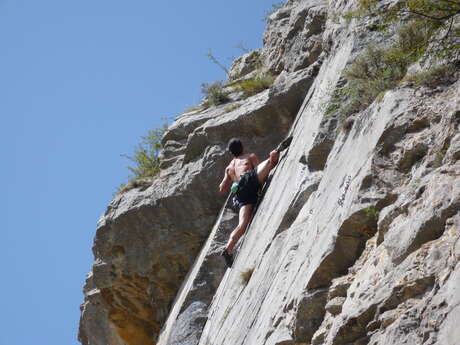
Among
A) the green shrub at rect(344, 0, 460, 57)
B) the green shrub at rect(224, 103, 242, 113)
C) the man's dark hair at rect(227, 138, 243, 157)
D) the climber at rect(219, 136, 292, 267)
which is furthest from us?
the green shrub at rect(224, 103, 242, 113)

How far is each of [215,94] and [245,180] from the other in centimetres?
351

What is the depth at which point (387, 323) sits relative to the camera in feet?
19.2

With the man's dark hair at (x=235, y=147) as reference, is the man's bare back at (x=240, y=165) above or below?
below

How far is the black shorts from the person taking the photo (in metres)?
12.2

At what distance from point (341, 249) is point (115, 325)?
8935 mm

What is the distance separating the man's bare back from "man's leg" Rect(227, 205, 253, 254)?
2.04 ft

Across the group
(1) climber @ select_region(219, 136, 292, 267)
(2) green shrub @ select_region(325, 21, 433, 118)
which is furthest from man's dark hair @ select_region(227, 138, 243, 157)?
(2) green shrub @ select_region(325, 21, 433, 118)

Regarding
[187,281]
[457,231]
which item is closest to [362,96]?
[457,231]

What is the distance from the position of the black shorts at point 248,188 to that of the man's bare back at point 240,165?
0.89ft

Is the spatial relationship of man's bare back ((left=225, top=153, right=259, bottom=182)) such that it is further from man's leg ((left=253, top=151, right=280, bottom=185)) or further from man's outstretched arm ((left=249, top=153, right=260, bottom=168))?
man's leg ((left=253, top=151, right=280, bottom=185))

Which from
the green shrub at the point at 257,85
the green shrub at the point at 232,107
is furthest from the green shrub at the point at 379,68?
the green shrub at the point at 257,85

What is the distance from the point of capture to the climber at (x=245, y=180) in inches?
468

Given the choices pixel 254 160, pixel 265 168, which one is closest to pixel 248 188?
pixel 265 168

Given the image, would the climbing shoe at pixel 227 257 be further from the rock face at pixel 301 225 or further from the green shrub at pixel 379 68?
the green shrub at pixel 379 68
